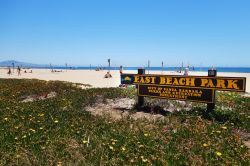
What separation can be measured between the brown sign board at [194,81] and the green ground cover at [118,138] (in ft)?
3.71

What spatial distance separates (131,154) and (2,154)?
126 inches

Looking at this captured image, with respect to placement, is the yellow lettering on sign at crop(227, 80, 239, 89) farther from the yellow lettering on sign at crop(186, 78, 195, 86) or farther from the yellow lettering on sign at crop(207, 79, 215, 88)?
the yellow lettering on sign at crop(186, 78, 195, 86)

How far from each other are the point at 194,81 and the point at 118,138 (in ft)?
16.6

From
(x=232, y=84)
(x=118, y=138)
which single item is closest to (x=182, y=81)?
(x=232, y=84)

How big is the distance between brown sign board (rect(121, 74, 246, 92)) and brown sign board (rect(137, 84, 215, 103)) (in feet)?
0.44

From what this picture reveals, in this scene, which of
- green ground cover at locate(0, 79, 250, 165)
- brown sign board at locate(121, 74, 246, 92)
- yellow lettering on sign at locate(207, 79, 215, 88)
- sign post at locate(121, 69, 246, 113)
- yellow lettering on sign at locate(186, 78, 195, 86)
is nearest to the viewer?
green ground cover at locate(0, 79, 250, 165)

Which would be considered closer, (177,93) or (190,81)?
(190,81)

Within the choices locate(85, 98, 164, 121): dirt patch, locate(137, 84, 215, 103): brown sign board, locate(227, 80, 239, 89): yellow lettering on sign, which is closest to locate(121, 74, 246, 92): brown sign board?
locate(227, 80, 239, 89): yellow lettering on sign

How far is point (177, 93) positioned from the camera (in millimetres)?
12695

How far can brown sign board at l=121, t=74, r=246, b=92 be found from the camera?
11.0 meters

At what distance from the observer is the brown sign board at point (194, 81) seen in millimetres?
11047

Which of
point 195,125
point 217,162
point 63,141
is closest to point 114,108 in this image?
point 195,125

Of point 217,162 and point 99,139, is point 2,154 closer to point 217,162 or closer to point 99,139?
point 99,139

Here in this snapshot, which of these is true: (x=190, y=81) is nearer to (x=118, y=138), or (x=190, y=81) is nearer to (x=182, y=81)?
(x=182, y=81)
